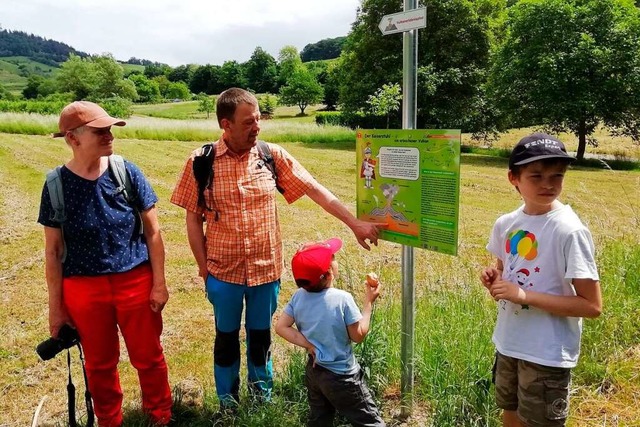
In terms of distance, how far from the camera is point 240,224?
9.11 feet

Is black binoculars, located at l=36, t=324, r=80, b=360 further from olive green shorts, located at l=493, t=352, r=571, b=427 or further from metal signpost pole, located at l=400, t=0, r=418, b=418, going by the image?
olive green shorts, located at l=493, t=352, r=571, b=427

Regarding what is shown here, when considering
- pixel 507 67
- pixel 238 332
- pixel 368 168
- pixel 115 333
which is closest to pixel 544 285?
pixel 368 168

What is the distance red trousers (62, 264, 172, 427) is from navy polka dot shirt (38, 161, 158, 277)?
71mm

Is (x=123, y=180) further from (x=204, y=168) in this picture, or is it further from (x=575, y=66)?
(x=575, y=66)

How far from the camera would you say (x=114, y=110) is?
33.5 m

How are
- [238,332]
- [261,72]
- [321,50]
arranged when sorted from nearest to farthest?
[238,332]
[261,72]
[321,50]

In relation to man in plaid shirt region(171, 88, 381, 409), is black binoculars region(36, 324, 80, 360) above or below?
below

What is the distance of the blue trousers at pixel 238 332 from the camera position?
2.88 metres

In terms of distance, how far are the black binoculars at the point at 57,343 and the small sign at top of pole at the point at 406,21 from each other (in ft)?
8.11

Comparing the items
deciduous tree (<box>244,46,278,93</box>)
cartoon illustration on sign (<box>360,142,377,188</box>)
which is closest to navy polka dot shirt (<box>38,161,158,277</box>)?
cartoon illustration on sign (<box>360,142,377,188</box>)

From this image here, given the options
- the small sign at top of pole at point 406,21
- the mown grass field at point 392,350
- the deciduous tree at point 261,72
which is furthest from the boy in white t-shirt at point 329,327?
the deciduous tree at point 261,72

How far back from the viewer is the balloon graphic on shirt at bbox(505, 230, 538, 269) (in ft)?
6.87

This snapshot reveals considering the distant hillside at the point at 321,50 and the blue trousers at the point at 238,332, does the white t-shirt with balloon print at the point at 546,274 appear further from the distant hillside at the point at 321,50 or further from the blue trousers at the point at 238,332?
the distant hillside at the point at 321,50

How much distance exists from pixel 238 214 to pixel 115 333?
105 centimetres
